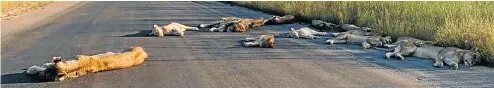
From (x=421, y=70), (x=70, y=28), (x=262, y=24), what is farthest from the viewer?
(x=70, y=28)

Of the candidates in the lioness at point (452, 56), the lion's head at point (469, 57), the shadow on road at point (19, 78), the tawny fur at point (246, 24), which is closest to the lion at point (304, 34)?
the tawny fur at point (246, 24)

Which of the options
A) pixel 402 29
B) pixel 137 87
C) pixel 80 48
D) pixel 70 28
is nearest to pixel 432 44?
pixel 402 29

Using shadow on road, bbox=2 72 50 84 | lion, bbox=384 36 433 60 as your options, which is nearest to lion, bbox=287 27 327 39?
lion, bbox=384 36 433 60

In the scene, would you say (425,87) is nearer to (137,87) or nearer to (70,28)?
(137,87)

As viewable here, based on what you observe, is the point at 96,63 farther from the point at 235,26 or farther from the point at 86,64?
the point at 235,26

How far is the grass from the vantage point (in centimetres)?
835

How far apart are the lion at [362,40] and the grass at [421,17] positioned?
0.52 metres

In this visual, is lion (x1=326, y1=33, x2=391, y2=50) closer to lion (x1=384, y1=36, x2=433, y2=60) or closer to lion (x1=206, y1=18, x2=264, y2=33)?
lion (x1=384, y1=36, x2=433, y2=60)

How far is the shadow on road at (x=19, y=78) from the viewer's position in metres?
6.57

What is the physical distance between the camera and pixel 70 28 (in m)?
14.0

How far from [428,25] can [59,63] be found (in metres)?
5.80

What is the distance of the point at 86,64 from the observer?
271 inches

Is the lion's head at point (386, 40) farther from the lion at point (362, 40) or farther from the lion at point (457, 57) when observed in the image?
the lion at point (457, 57)

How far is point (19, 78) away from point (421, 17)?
7.14 metres
